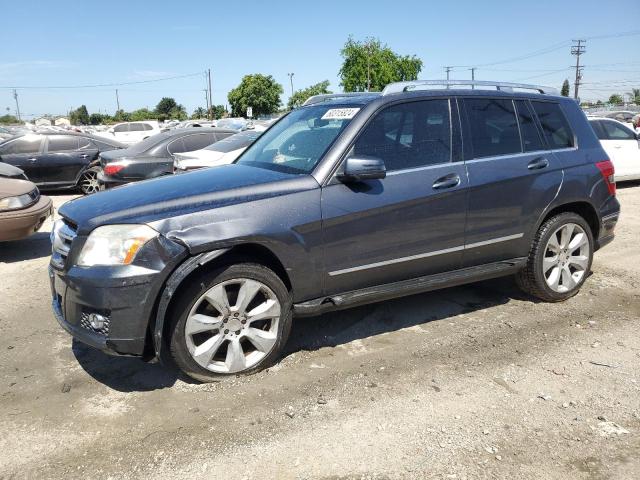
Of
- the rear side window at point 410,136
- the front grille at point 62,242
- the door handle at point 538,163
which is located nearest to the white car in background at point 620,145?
the door handle at point 538,163

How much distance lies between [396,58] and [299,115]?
71729 millimetres

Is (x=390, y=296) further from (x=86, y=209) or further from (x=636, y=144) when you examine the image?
(x=636, y=144)

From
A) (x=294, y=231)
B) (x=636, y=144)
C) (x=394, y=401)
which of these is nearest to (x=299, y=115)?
(x=294, y=231)

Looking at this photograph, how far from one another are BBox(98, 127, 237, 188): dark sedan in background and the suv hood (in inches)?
210

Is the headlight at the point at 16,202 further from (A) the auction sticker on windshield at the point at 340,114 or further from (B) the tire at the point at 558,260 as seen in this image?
(B) the tire at the point at 558,260

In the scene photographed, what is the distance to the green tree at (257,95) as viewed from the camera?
251ft

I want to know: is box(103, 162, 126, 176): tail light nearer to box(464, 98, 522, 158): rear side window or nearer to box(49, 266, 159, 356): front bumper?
box(49, 266, 159, 356): front bumper

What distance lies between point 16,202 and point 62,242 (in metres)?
3.52

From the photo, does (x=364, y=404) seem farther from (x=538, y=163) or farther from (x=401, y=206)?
(x=538, y=163)

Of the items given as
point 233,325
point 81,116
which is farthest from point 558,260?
point 81,116

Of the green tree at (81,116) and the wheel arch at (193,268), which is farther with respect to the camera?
the green tree at (81,116)

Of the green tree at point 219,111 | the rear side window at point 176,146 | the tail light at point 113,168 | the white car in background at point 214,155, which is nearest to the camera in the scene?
the white car in background at point 214,155

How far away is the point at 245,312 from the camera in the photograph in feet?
11.0

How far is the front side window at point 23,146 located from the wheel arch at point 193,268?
10087 mm
